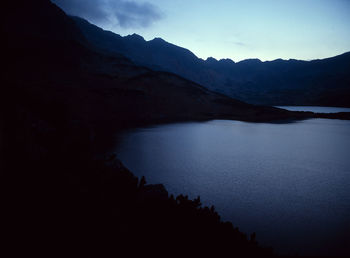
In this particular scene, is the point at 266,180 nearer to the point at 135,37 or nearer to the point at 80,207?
the point at 80,207

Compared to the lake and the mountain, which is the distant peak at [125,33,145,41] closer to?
the mountain

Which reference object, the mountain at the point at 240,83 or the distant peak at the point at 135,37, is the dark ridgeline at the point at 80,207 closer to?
the mountain at the point at 240,83

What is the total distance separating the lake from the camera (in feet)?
39.8

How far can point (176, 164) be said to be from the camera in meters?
24.2

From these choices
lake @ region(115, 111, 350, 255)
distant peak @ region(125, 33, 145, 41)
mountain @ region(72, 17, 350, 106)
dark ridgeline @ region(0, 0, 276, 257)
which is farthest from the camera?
distant peak @ region(125, 33, 145, 41)

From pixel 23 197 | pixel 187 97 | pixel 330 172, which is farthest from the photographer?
pixel 187 97

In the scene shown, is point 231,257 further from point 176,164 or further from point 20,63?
point 20,63

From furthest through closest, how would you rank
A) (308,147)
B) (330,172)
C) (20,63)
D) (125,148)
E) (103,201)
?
1. (20,63)
2. (308,147)
3. (125,148)
4. (330,172)
5. (103,201)

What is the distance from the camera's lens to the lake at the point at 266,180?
39.8 feet

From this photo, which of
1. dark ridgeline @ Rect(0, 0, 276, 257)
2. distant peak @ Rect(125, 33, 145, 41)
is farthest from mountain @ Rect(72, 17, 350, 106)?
dark ridgeline @ Rect(0, 0, 276, 257)

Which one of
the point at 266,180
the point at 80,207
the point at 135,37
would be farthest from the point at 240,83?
the point at 80,207

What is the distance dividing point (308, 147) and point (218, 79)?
15547 centimetres

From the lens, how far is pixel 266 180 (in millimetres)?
20000

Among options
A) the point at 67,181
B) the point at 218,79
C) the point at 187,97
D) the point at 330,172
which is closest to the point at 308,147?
the point at 330,172
